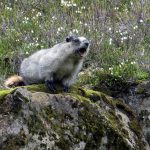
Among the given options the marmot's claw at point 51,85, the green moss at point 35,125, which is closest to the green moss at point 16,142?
the green moss at point 35,125

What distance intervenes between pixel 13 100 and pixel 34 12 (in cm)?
651

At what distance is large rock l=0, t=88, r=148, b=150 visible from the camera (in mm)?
5988

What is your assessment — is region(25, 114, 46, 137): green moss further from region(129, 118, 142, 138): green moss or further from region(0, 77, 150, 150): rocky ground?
region(129, 118, 142, 138): green moss

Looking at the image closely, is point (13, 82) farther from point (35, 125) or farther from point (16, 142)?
point (16, 142)

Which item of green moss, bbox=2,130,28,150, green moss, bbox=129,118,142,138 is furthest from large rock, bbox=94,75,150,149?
green moss, bbox=2,130,28,150

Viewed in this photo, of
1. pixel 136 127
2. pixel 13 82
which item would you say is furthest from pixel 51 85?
pixel 13 82

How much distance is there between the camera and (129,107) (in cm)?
766

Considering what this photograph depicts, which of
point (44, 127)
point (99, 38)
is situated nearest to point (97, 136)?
point (44, 127)

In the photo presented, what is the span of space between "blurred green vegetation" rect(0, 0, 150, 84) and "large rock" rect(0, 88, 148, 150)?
1895mm

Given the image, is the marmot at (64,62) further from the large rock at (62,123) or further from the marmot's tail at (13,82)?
the marmot's tail at (13,82)

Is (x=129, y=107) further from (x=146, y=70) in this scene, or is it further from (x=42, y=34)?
(x=42, y=34)

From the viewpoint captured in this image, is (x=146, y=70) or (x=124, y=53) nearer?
(x=146, y=70)

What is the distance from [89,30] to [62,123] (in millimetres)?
4518

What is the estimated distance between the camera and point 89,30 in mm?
10594
